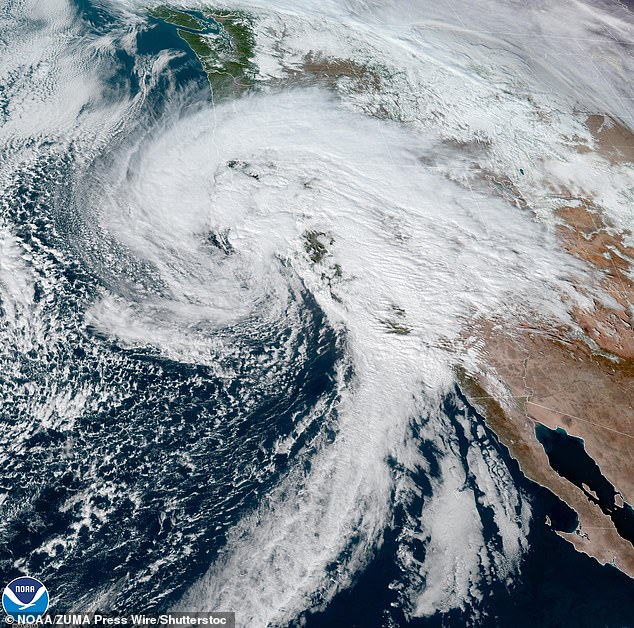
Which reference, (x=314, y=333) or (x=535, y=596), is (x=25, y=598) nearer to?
(x=314, y=333)

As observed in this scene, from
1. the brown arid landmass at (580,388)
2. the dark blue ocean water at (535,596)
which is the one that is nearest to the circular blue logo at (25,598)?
the dark blue ocean water at (535,596)

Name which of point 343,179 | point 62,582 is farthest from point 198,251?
point 62,582

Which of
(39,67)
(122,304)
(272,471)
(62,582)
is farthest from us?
(39,67)

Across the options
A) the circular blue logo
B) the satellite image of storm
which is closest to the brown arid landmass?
the satellite image of storm

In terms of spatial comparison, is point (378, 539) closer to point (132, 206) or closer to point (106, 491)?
point (106, 491)

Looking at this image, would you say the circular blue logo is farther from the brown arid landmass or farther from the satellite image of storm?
the brown arid landmass

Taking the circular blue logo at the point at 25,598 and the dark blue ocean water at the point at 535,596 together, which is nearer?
the circular blue logo at the point at 25,598

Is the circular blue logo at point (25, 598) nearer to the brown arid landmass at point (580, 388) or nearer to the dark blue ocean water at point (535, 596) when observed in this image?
the dark blue ocean water at point (535, 596)
